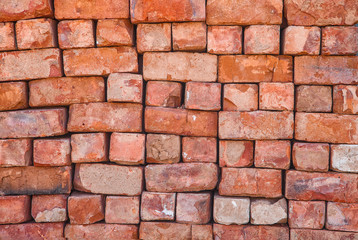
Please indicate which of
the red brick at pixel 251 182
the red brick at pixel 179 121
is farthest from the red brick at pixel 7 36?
the red brick at pixel 251 182

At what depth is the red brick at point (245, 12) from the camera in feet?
7.78

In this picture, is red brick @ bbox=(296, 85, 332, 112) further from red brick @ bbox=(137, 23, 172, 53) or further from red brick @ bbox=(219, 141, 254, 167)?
red brick @ bbox=(137, 23, 172, 53)

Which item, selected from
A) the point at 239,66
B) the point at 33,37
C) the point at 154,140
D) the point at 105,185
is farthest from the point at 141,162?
the point at 33,37

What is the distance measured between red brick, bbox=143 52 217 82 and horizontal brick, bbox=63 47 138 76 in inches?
5.5

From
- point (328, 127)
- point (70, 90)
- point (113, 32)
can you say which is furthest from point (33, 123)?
point (328, 127)

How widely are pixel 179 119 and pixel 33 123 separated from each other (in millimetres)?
1325

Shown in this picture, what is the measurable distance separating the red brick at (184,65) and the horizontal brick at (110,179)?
905 mm

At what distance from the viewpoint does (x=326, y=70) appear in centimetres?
238

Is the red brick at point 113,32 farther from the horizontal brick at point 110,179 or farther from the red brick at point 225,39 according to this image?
the horizontal brick at point 110,179

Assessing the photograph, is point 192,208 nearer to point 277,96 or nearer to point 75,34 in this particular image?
point 277,96

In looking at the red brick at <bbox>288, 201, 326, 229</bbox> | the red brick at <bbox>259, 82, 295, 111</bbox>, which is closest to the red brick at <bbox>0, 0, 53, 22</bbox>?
the red brick at <bbox>259, 82, 295, 111</bbox>

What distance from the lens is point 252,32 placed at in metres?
2.39

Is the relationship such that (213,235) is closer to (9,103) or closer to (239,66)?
(239,66)

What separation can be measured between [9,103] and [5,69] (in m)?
0.31
